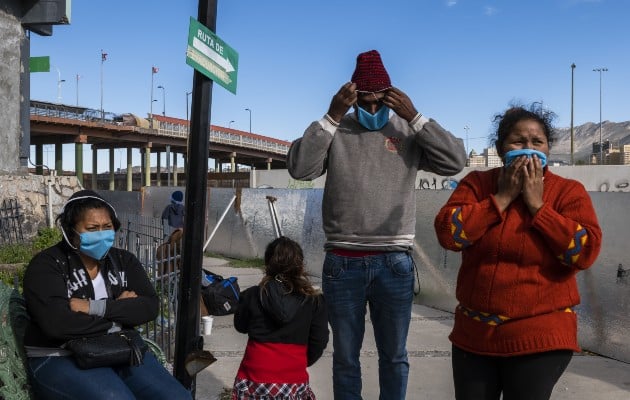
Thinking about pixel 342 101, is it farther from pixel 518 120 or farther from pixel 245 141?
pixel 245 141

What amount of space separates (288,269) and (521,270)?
4.44 feet

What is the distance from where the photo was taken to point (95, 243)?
2.84 m

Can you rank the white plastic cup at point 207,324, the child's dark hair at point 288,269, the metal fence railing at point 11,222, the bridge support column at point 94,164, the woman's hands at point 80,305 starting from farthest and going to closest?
the bridge support column at point 94,164 → the metal fence railing at point 11,222 → the white plastic cup at point 207,324 → the child's dark hair at point 288,269 → the woman's hands at point 80,305

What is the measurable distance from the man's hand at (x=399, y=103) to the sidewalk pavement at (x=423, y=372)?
2192mm

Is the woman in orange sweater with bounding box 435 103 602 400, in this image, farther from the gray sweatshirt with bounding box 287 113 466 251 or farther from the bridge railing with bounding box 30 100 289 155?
the bridge railing with bounding box 30 100 289 155

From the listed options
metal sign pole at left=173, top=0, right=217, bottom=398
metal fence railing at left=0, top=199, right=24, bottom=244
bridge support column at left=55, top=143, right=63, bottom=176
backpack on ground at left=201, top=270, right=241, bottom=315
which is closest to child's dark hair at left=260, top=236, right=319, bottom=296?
metal sign pole at left=173, top=0, right=217, bottom=398

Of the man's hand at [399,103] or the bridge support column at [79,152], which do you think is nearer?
the man's hand at [399,103]

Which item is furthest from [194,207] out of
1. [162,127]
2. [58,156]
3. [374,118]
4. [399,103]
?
[162,127]

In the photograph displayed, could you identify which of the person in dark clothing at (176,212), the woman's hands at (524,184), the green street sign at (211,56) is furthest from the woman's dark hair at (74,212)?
the person in dark clothing at (176,212)

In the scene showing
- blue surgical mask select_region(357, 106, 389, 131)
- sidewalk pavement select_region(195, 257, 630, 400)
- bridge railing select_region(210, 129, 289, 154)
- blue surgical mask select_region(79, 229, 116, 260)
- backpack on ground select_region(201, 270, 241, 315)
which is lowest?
sidewalk pavement select_region(195, 257, 630, 400)

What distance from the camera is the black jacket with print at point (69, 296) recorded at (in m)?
2.59

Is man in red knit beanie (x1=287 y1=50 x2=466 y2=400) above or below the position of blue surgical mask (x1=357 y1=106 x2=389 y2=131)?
below

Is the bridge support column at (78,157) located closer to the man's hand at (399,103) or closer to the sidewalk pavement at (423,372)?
the sidewalk pavement at (423,372)

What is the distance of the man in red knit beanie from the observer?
2916 millimetres
